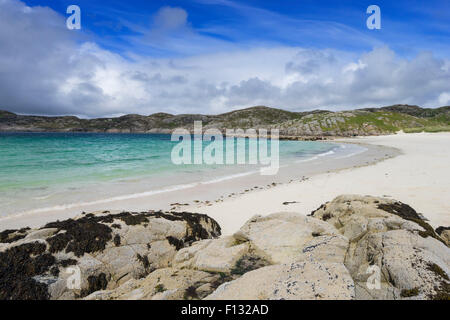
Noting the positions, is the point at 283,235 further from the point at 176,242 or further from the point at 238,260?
the point at 176,242

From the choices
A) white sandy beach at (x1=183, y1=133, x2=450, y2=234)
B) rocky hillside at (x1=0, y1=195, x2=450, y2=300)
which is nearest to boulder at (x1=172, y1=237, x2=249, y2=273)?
rocky hillside at (x1=0, y1=195, x2=450, y2=300)

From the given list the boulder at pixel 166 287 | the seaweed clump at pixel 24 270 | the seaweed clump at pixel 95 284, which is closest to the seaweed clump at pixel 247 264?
the boulder at pixel 166 287

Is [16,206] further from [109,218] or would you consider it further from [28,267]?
[28,267]

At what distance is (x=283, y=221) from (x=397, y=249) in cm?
286

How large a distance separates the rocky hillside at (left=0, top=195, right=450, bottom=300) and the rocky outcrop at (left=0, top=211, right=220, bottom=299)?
0.07 feet

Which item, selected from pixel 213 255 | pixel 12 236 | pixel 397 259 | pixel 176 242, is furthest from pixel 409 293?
pixel 12 236

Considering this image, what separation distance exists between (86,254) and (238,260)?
379 cm

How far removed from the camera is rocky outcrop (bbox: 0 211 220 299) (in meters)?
4.93

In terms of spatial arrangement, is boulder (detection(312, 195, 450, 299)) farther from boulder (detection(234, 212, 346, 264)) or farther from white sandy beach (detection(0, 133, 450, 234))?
white sandy beach (detection(0, 133, 450, 234))

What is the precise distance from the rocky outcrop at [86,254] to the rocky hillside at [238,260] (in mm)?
22

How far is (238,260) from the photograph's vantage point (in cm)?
542

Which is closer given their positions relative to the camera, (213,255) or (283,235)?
(213,255)

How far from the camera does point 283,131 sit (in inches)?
5576
